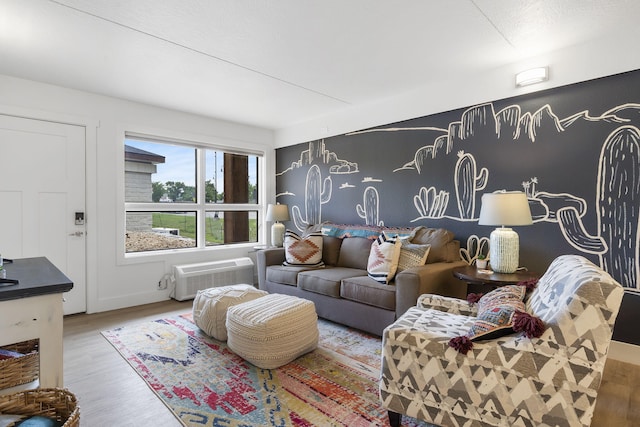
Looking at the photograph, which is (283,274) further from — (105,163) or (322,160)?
(105,163)

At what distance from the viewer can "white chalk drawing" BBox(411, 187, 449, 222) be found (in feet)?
11.5

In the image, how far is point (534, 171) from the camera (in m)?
2.90

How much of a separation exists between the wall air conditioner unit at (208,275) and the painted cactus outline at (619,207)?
384cm

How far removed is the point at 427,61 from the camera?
2.94 m

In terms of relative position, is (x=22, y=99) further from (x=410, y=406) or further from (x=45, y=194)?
(x=410, y=406)

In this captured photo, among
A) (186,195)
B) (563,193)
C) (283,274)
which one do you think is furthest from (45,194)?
(563,193)

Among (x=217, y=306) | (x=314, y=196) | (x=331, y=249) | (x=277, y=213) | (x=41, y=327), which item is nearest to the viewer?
(x=41, y=327)

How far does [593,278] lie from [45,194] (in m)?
4.44

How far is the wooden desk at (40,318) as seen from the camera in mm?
1232

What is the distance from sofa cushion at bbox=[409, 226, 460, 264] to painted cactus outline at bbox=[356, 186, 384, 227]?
2.27 feet

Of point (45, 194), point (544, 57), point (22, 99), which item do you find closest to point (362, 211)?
point (544, 57)

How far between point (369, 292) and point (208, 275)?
234 centimetres

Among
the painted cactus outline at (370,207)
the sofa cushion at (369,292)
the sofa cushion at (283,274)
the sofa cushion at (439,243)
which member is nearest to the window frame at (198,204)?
the sofa cushion at (283,274)

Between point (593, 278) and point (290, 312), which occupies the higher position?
point (593, 278)
